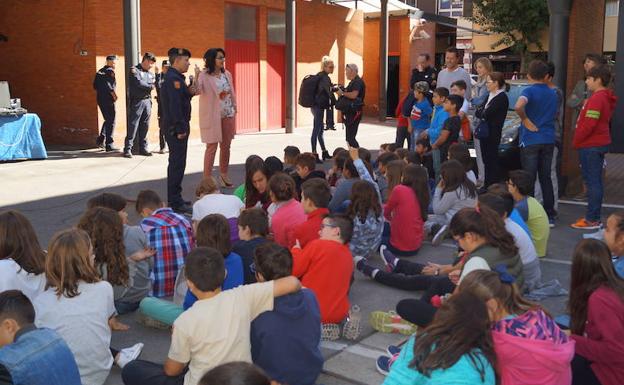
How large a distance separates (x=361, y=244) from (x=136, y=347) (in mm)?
2693

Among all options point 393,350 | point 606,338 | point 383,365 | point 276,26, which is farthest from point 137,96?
point 606,338

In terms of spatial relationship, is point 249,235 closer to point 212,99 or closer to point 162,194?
point 212,99

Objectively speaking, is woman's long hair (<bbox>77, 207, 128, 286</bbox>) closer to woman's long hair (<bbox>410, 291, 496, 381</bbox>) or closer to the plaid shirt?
the plaid shirt

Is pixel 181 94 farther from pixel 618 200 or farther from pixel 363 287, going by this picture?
pixel 618 200

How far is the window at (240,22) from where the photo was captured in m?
18.2

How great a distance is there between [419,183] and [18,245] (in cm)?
382

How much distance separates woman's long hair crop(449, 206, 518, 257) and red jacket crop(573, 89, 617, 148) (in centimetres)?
373

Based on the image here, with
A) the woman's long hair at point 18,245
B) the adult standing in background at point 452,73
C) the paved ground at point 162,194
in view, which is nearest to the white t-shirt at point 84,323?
the paved ground at point 162,194

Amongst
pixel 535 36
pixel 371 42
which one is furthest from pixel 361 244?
pixel 535 36

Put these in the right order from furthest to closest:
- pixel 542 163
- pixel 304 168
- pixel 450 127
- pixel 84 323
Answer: pixel 450 127, pixel 542 163, pixel 304 168, pixel 84 323

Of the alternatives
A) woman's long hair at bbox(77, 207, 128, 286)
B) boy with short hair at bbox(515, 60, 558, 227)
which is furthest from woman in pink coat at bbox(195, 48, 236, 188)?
woman's long hair at bbox(77, 207, 128, 286)

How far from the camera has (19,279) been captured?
4.30 m

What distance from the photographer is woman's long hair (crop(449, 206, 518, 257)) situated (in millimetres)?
4715

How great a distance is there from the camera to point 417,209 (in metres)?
6.86
